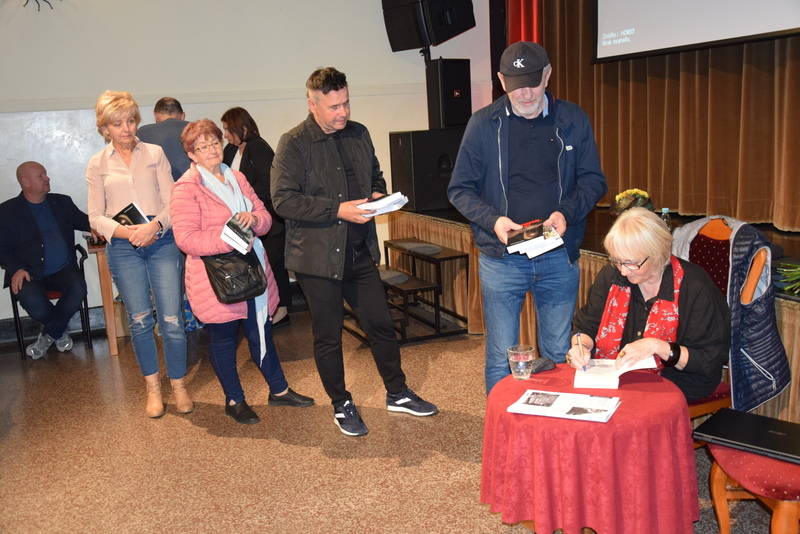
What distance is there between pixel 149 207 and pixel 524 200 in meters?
1.83

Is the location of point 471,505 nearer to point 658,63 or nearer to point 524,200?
point 524,200

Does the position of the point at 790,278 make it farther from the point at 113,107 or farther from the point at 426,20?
the point at 426,20

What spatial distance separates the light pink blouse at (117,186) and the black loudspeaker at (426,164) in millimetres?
2427

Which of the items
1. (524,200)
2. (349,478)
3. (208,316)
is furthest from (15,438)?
(524,200)

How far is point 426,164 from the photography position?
560 centimetres

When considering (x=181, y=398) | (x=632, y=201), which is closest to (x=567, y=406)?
(x=632, y=201)

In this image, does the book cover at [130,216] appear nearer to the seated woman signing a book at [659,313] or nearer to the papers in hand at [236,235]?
the papers in hand at [236,235]

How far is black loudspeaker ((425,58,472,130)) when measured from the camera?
18.8ft

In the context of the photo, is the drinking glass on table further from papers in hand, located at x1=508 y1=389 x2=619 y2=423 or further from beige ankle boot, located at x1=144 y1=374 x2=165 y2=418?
beige ankle boot, located at x1=144 y1=374 x2=165 y2=418

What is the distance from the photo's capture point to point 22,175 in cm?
490

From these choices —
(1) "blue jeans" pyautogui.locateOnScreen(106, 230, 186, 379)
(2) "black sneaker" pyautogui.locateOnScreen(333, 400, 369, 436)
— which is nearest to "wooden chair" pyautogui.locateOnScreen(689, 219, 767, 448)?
(2) "black sneaker" pyautogui.locateOnScreen(333, 400, 369, 436)

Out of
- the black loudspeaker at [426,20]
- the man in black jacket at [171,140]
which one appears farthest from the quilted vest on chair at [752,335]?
the black loudspeaker at [426,20]

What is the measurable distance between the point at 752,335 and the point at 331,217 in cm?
162

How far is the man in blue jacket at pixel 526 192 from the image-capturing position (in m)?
2.68
